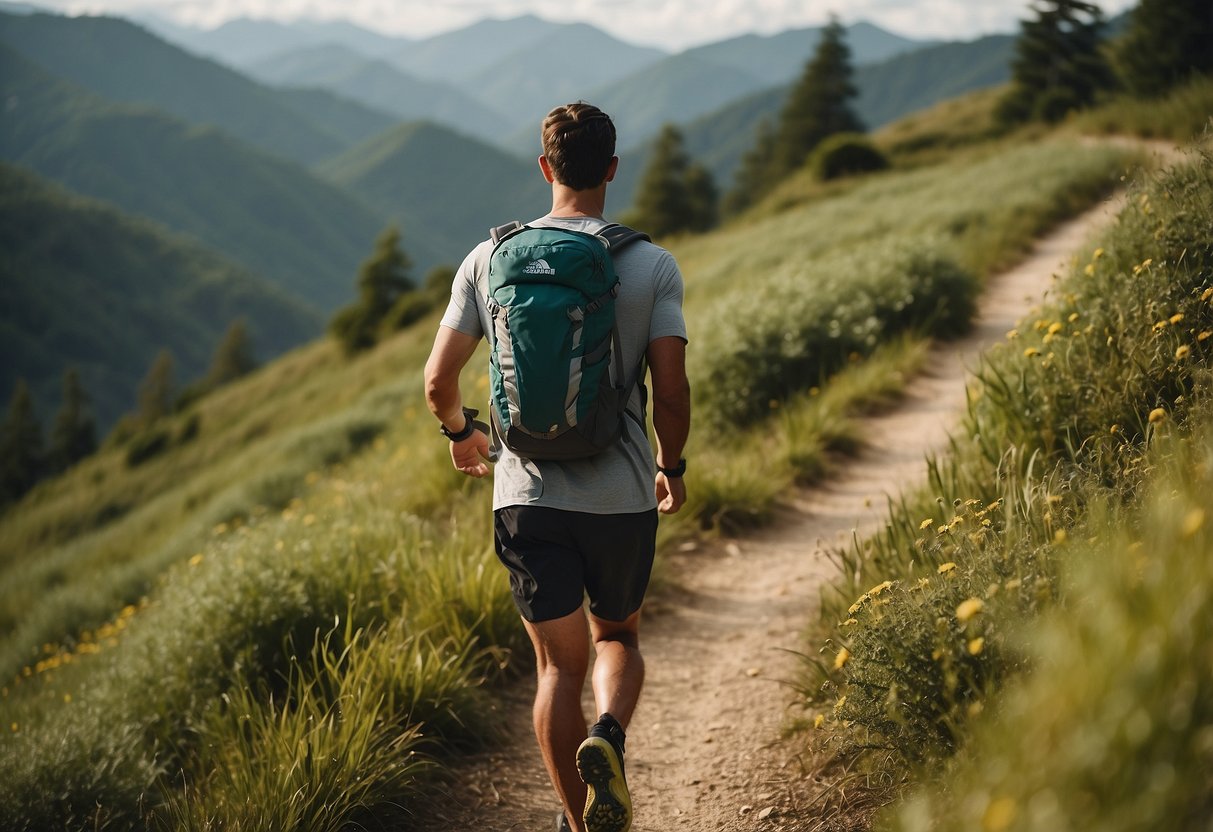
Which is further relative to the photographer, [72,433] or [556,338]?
[72,433]

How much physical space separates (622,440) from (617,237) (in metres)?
0.61

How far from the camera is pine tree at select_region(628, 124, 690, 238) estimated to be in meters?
48.2

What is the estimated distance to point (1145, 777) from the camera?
1.19m

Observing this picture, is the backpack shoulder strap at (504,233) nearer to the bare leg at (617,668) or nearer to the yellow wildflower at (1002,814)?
the bare leg at (617,668)

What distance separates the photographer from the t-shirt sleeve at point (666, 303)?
2.64 metres

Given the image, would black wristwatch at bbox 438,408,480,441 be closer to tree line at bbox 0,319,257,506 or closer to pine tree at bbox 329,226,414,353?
pine tree at bbox 329,226,414,353

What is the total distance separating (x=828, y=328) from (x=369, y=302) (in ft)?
153

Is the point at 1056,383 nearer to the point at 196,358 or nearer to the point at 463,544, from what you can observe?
the point at 463,544

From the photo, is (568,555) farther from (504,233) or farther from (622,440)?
(504,233)

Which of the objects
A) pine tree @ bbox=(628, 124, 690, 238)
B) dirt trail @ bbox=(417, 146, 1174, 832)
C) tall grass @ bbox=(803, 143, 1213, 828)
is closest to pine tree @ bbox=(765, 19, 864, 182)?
pine tree @ bbox=(628, 124, 690, 238)

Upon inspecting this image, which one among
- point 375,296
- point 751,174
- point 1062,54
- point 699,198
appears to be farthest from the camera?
point 751,174

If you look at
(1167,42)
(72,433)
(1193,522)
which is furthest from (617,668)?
(72,433)

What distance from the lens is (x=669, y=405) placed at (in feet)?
8.98

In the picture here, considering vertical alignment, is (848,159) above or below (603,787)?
above
